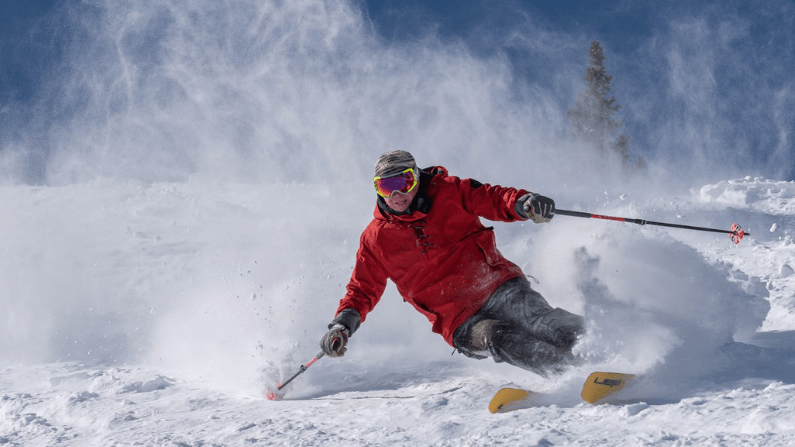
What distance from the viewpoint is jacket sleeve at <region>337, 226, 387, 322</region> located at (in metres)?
4.63

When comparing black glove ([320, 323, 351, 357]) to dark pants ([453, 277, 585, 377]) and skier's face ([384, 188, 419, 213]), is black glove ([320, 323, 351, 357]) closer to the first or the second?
dark pants ([453, 277, 585, 377])

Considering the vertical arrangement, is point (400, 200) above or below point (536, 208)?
above

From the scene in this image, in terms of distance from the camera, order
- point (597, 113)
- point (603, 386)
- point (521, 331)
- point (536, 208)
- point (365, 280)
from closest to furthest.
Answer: point (603, 386) < point (536, 208) < point (521, 331) < point (365, 280) < point (597, 113)

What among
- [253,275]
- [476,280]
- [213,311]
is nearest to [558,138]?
[253,275]

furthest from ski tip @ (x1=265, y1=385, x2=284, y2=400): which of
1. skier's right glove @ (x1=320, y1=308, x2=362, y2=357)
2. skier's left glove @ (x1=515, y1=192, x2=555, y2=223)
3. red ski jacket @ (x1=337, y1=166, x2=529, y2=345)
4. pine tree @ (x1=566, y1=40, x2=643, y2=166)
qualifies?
pine tree @ (x1=566, y1=40, x2=643, y2=166)

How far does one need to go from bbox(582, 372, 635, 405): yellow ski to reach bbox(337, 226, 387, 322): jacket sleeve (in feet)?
6.20

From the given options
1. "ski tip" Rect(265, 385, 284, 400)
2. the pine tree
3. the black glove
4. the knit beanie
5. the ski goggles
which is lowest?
"ski tip" Rect(265, 385, 284, 400)

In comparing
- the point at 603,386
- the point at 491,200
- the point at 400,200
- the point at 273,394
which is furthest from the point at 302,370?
the point at 603,386

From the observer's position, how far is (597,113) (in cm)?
2900

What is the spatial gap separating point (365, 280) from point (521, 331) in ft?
4.21

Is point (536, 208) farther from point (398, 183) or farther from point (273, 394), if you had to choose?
point (273, 394)

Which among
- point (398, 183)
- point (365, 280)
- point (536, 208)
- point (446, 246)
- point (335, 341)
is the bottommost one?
point (335, 341)

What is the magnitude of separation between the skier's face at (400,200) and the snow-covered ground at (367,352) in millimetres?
1330

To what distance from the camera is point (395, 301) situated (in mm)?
8508
